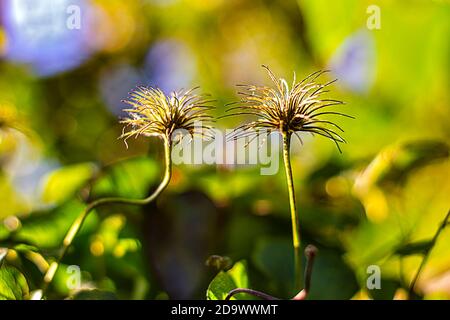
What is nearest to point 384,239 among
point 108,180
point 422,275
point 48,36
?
point 422,275

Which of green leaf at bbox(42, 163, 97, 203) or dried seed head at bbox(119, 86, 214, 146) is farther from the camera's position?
green leaf at bbox(42, 163, 97, 203)

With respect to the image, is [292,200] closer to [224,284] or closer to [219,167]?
[224,284]

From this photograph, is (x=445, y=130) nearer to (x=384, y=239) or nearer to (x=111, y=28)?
(x=384, y=239)

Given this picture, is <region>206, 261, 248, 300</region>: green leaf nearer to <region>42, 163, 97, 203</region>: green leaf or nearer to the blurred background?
the blurred background

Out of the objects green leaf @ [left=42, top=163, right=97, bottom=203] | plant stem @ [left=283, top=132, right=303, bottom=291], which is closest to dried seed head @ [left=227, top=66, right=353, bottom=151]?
plant stem @ [left=283, top=132, right=303, bottom=291]

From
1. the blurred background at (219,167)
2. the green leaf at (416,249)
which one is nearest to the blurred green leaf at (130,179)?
the blurred background at (219,167)

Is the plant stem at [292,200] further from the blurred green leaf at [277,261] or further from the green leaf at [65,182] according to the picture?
the green leaf at [65,182]

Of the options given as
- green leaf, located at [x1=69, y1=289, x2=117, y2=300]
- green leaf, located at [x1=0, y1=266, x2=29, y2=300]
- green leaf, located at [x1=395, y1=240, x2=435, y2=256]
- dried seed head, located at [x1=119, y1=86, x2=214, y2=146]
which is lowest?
green leaf, located at [x1=69, y1=289, x2=117, y2=300]
